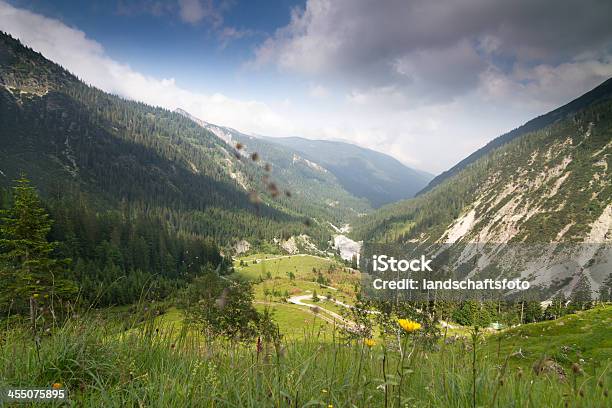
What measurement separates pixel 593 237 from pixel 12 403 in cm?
17826

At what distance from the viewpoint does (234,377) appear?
8.88 feet

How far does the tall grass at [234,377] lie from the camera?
2.30m

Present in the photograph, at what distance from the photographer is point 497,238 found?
171625mm

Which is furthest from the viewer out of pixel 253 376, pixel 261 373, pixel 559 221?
pixel 559 221

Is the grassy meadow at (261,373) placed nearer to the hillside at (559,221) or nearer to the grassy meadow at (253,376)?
the grassy meadow at (253,376)

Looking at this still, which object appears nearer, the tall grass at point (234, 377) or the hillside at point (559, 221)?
the tall grass at point (234, 377)

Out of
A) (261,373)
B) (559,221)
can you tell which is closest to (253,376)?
(261,373)

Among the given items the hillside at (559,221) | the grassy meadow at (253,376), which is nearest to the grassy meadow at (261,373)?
the grassy meadow at (253,376)

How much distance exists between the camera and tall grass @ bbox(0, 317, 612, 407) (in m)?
2.30

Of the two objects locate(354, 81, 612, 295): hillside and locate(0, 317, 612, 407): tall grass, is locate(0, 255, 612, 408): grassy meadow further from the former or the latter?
locate(354, 81, 612, 295): hillside

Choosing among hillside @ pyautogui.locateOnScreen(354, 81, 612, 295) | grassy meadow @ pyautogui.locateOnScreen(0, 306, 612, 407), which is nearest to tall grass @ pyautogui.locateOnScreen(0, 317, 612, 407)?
grassy meadow @ pyautogui.locateOnScreen(0, 306, 612, 407)

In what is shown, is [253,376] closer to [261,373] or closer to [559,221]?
[261,373]

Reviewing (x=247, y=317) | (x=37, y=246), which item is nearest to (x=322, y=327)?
(x=247, y=317)

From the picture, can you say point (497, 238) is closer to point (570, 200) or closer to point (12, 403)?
point (570, 200)
